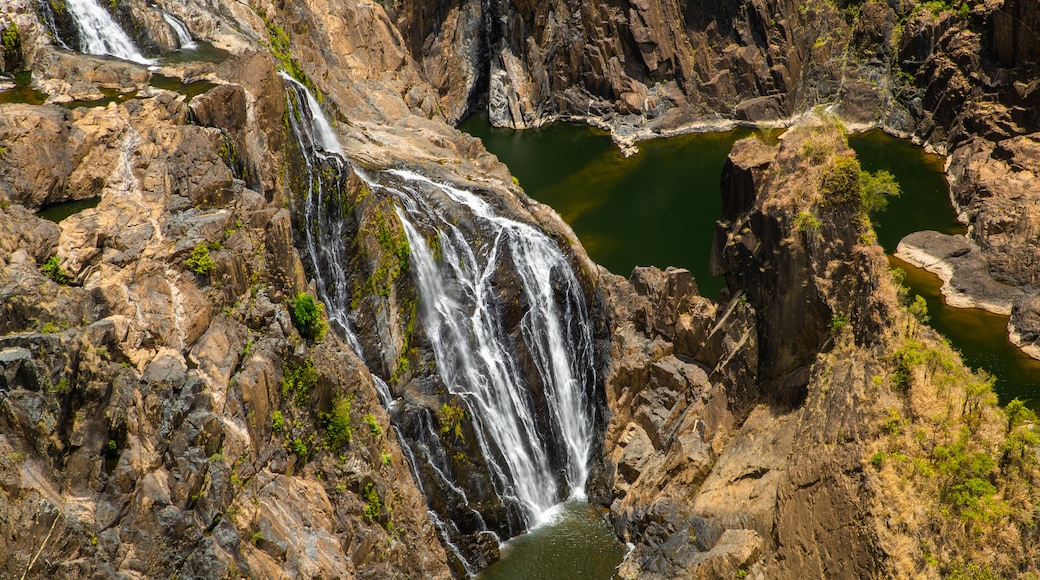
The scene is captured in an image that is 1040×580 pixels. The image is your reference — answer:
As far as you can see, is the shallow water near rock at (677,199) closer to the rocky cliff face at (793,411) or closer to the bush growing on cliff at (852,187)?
the rocky cliff face at (793,411)

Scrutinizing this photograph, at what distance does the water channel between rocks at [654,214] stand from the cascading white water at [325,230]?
8.13 meters

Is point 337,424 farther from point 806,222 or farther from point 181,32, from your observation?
point 181,32

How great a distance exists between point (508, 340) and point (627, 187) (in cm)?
2655

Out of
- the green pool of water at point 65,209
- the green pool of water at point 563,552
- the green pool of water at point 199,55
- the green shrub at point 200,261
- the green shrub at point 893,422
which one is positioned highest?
the green pool of water at point 199,55

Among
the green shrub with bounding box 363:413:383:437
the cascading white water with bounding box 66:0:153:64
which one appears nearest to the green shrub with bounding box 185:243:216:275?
the green shrub with bounding box 363:413:383:437

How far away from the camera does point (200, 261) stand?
22156 mm

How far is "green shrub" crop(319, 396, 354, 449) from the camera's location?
24.1 metres

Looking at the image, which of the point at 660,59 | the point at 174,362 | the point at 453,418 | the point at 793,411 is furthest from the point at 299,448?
the point at 660,59

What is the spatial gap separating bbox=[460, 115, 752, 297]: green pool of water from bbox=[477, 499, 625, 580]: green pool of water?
56.8 ft

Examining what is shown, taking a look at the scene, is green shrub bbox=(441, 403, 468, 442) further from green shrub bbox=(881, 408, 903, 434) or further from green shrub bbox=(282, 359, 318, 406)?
green shrub bbox=(881, 408, 903, 434)

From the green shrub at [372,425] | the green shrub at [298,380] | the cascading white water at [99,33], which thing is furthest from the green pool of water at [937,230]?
the cascading white water at [99,33]

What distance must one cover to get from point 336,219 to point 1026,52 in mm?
43980

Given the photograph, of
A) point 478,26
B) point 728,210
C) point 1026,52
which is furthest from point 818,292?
point 478,26

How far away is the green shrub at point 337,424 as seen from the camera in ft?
79.2
